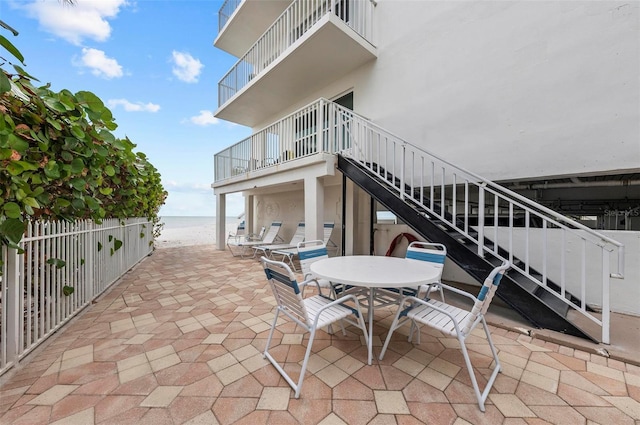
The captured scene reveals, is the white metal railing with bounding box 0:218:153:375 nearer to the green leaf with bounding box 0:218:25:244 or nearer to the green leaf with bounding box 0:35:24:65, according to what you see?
the green leaf with bounding box 0:218:25:244

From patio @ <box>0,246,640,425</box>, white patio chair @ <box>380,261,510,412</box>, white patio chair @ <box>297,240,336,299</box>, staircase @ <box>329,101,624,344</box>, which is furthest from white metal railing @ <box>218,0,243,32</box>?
white patio chair @ <box>380,261,510,412</box>

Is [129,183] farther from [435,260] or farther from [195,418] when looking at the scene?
[435,260]

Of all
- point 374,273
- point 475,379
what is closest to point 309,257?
point 374,273

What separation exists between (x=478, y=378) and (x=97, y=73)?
11.0 metres

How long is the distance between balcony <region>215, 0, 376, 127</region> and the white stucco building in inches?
1.4

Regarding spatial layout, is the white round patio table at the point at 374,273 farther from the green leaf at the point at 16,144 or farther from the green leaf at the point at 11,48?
the green leaf at the point at 11,48

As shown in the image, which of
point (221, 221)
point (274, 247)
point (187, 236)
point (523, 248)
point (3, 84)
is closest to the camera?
point (3, 84)

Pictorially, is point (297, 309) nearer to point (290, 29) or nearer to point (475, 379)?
point (475, 379)

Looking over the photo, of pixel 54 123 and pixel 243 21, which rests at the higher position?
pixel 243 21

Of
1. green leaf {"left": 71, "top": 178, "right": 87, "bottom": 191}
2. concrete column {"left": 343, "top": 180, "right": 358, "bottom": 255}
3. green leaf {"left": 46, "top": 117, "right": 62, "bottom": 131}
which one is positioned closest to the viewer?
green leaf {"left": 46, "top": 117, "right": 62, "bottom": 131}

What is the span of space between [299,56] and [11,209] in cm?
569

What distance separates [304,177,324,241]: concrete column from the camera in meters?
4.99

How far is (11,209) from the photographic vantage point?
171 centimetres

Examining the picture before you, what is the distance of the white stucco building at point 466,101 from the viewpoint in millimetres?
3115
